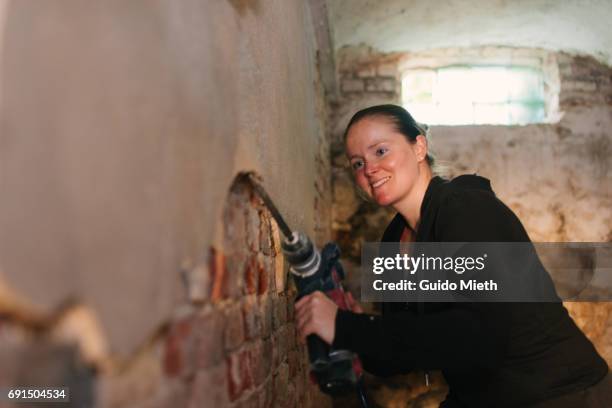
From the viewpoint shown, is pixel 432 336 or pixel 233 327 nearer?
pixel 233 327

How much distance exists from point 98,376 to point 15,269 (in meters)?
0.16

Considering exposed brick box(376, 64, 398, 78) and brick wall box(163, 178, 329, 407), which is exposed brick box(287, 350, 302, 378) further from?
exposed brick box(376, 64, 398, 78)

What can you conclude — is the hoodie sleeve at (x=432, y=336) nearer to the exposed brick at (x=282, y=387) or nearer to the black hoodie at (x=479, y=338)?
the black hoodie at (x=479, y=338)

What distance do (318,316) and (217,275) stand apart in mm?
342

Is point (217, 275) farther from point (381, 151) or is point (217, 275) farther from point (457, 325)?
point (381, 151)

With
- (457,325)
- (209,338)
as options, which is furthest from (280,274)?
(209,338)

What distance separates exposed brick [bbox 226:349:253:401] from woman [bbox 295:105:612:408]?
155 mm

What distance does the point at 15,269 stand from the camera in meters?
0.39

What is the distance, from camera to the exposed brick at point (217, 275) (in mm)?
817

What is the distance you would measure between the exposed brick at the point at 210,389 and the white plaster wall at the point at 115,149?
0.17m

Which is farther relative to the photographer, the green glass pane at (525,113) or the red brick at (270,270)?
the green glass pane at (525,113)

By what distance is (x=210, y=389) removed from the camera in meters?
0.82

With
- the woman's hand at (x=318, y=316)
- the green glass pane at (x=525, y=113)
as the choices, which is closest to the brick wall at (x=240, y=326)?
the woman's hand at (x=318, y=316)

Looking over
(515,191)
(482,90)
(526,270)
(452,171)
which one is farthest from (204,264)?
(482,90)
